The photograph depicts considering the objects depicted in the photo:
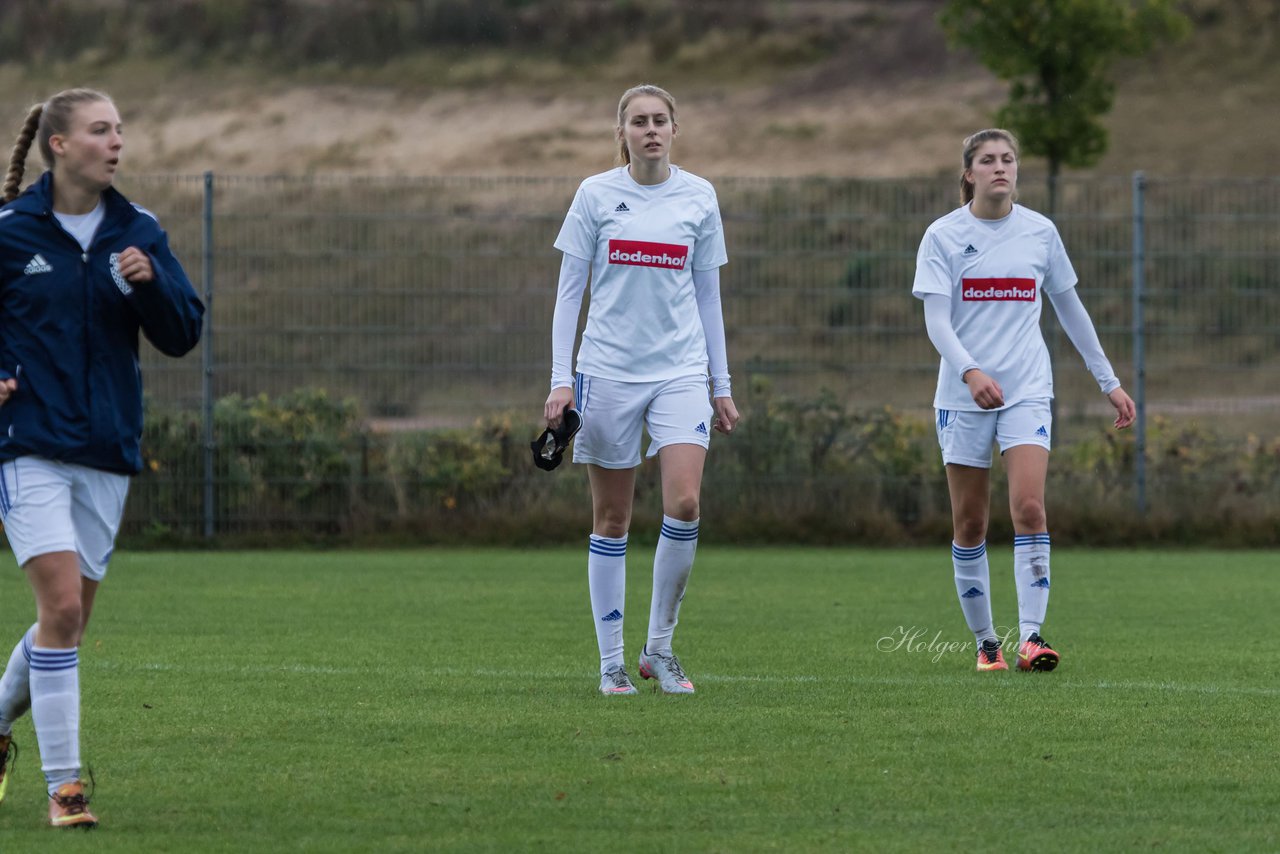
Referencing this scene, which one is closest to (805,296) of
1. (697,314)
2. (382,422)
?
(382,422)

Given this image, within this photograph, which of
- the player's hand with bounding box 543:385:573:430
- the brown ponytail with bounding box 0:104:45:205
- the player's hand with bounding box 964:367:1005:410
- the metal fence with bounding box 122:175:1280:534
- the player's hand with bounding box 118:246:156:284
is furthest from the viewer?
the metal fence with bounding box 122:175:1280:534

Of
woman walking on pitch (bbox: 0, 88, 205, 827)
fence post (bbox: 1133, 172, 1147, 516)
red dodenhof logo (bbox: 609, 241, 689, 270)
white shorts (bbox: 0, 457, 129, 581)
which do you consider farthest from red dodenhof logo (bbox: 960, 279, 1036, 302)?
fence post (bbox: 1133, 172, 1147, 516)

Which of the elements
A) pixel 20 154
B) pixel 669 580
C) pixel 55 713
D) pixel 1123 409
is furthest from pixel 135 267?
pixel 1123 409

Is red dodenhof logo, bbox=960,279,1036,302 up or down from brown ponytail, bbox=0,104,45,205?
down

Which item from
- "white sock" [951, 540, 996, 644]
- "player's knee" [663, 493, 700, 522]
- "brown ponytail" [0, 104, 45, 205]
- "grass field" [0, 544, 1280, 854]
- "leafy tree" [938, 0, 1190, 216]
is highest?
"leafy tree" [938, 0, 1190, 216]

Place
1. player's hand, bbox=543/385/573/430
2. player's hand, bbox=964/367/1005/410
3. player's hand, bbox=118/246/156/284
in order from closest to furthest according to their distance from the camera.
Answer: player's hand, bbox=118/246/156/284
player's hand, bbox=543/385/573/430
player's hand, bbox=964/367/1005/410

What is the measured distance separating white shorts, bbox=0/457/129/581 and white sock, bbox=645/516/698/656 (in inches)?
109

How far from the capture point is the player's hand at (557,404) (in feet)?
24.7

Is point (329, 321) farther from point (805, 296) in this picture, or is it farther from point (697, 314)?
point (697, 314)

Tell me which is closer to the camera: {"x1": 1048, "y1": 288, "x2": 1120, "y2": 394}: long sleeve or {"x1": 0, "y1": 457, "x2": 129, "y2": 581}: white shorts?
{"x1": 0, "y1": 457, "x2": 129, "y2": 581}: white shorts

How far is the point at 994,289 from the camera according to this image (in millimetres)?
8594

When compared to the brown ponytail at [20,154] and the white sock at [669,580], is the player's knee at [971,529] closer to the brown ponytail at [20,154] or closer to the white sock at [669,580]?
the white sock at [669,580]

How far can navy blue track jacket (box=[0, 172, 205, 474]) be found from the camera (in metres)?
5.43

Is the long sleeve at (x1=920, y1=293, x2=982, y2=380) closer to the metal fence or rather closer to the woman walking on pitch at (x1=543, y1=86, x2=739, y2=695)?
the woman walking on pitch at (x1=543, y1=86, x2=739, y2=695)
